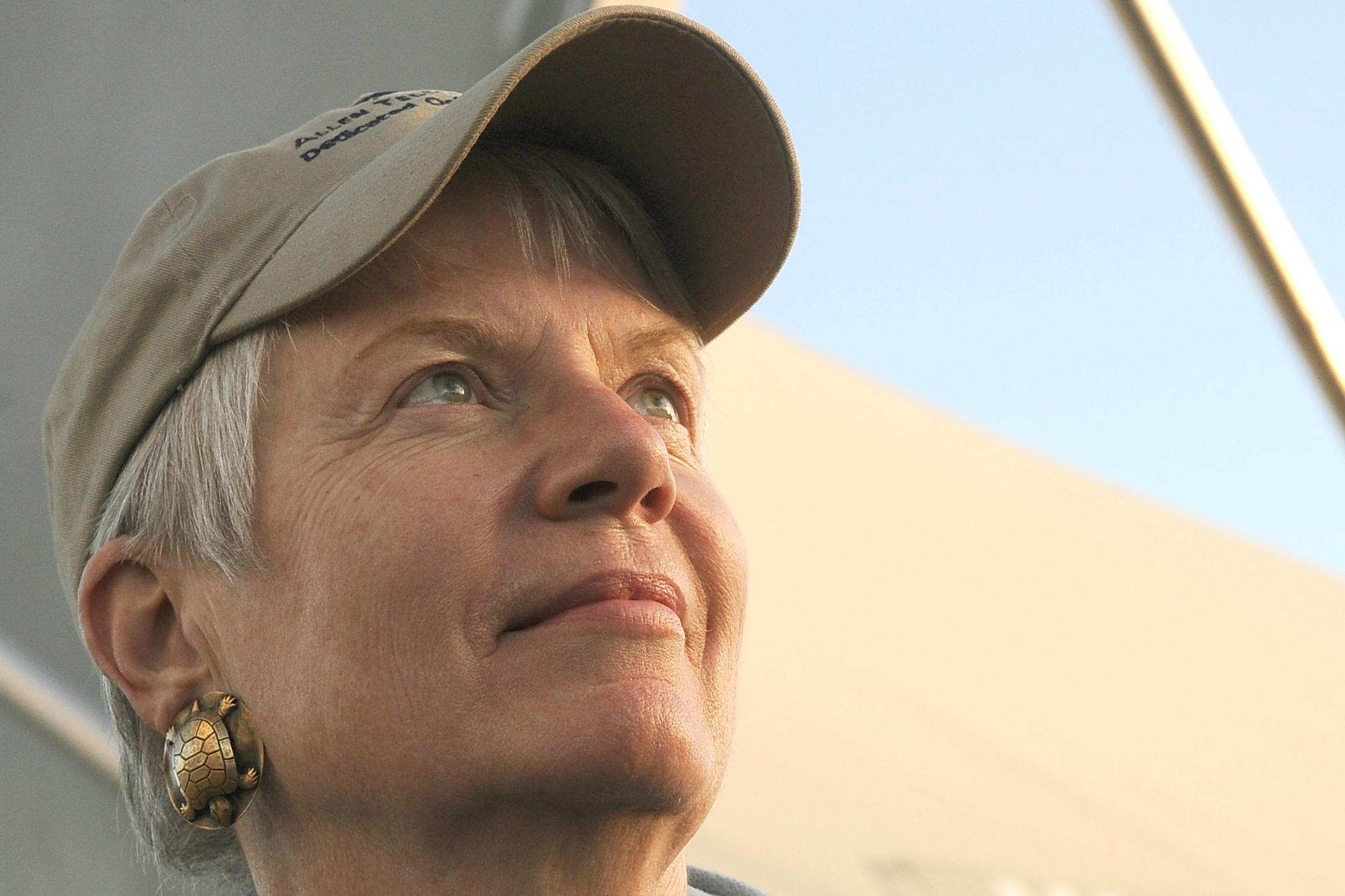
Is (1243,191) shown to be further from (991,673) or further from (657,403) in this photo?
(991,673)

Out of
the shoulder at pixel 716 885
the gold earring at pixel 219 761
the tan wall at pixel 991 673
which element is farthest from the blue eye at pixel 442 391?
the tan wall at pixel 991 673

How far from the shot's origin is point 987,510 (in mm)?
5602

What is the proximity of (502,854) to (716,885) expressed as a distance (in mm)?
333

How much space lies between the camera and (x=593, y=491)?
85 centimetres

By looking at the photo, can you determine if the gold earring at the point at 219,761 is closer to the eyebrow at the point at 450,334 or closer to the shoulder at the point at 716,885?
the eyebrow at the point at 450,334

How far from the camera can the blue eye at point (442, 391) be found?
91 centimetres

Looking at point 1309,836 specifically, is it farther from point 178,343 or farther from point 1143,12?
point 178,343

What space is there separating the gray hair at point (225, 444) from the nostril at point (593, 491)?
0.53 ft

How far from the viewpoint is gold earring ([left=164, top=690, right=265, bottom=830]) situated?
898 millimetres

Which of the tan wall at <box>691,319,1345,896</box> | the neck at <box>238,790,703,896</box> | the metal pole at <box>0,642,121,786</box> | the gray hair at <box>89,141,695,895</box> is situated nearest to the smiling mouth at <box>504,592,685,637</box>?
the neck at <box>238,790,703,896</box>

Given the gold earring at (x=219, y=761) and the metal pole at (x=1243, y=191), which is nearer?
the gold earring at (x=219, y=761)

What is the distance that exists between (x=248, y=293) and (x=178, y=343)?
0.21ft

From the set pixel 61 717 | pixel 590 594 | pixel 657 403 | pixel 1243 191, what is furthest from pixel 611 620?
pixel 61 717

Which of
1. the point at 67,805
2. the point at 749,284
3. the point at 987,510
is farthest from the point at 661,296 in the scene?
the point at 987,510
